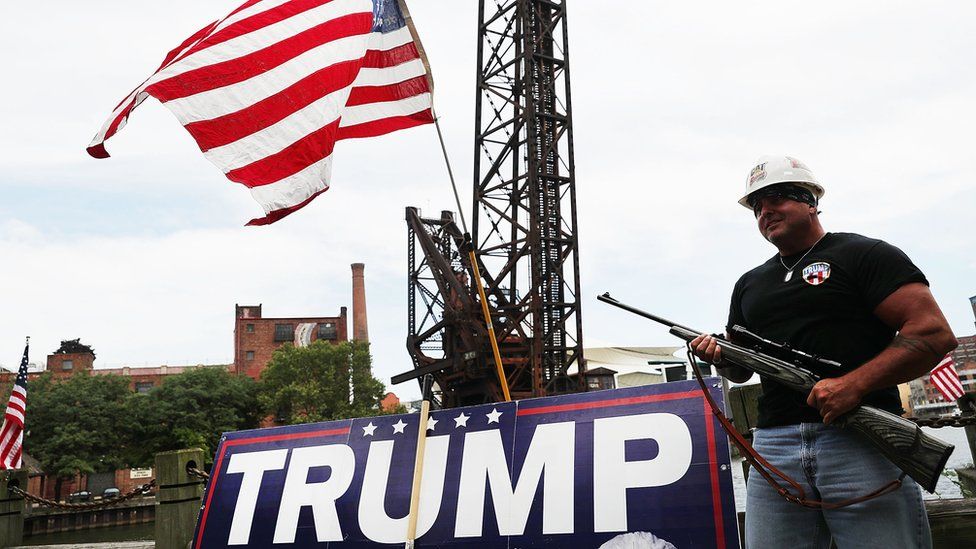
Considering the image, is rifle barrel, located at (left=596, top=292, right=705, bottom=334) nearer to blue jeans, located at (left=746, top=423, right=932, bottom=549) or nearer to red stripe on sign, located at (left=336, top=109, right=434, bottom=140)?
blue jeans, located at (left=746, top=423, right=932, bottom=549)

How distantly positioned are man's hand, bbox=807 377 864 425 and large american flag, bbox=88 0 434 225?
3.55 m

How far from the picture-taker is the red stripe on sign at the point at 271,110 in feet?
15.9

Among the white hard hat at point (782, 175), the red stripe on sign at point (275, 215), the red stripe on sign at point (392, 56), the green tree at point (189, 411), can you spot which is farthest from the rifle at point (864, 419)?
the green tree at point (189, 411)

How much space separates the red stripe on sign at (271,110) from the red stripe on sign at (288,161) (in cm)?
21

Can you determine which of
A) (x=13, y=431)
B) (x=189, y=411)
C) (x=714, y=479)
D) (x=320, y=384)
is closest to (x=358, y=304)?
(x=320, y=384)

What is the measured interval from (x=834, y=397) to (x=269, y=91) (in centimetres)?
403

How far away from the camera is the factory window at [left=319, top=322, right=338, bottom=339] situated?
189ft

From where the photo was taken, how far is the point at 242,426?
46.1m

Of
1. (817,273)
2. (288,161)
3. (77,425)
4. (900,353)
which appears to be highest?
(288,161)

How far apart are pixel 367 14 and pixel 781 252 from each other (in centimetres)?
364

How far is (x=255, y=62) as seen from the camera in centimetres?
492

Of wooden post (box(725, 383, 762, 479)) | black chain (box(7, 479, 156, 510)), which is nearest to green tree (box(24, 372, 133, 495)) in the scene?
black chain (box(7, 479, 156, 510))

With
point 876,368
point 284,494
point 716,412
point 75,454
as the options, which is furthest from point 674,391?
point 75,454

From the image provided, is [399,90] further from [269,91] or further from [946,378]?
[946,378]
